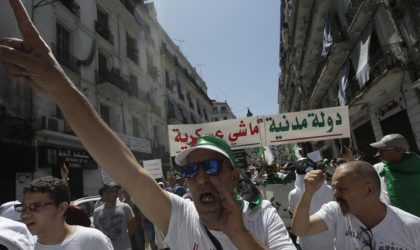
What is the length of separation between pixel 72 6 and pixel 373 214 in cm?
1793

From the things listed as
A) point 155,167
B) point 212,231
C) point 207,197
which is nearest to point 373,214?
point 212,231

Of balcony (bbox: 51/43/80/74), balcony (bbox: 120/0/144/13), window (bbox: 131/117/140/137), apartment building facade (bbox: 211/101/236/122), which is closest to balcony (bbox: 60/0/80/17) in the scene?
balcony (bbox: 51/43/80/74)

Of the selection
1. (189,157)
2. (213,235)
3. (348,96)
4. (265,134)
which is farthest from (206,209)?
(348,96)

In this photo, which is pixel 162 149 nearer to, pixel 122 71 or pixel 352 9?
pixel 122 71

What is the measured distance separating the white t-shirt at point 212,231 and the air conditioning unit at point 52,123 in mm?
12692

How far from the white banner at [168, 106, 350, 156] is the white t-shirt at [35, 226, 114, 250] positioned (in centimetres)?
613

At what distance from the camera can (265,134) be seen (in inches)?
352

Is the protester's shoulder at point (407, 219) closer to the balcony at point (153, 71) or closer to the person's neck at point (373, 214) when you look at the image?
the person's neck at point (373, 214)

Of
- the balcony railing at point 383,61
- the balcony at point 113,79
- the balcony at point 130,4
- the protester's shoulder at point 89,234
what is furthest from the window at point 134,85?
the protester's shoulder at point 89,234

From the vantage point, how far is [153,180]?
1637mm

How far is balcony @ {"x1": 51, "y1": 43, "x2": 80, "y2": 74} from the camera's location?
14.6 metres

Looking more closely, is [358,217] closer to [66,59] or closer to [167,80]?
[66,59]

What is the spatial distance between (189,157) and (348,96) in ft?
51.6

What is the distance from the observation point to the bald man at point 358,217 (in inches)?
83.7
